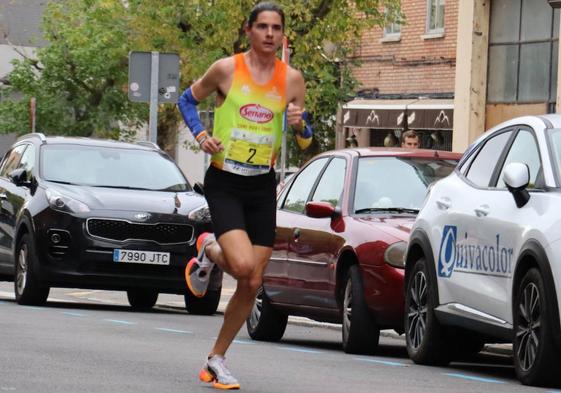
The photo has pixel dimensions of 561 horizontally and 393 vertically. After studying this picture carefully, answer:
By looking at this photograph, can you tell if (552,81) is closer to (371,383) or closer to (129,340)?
(129,340)

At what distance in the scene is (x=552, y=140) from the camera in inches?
457

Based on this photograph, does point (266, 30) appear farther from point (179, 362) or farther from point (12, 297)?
point (12, 297)

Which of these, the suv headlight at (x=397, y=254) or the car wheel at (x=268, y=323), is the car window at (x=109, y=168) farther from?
the suv headlight at (x=397, y=254)

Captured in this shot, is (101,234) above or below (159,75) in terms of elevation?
below

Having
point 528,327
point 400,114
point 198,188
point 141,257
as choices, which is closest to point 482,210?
point 528,327

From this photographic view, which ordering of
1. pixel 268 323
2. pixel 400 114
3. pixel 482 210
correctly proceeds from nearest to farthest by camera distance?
pixel 482 210 → pixel 268 323 → pixel 400 114

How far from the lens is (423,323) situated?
12906mm

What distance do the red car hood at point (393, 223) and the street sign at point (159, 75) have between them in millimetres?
10050

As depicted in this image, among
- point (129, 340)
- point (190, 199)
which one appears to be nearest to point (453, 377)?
point (129, 340)

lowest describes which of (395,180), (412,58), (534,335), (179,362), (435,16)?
(179,362)

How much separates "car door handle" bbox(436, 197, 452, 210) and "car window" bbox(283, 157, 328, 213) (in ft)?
8.47

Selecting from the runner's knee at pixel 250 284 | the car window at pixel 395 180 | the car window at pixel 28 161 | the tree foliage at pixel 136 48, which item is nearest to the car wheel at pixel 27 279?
the car window at pixel 28 161

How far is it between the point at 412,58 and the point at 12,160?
22034 millimetres

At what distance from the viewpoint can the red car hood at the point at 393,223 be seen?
45.6ft
